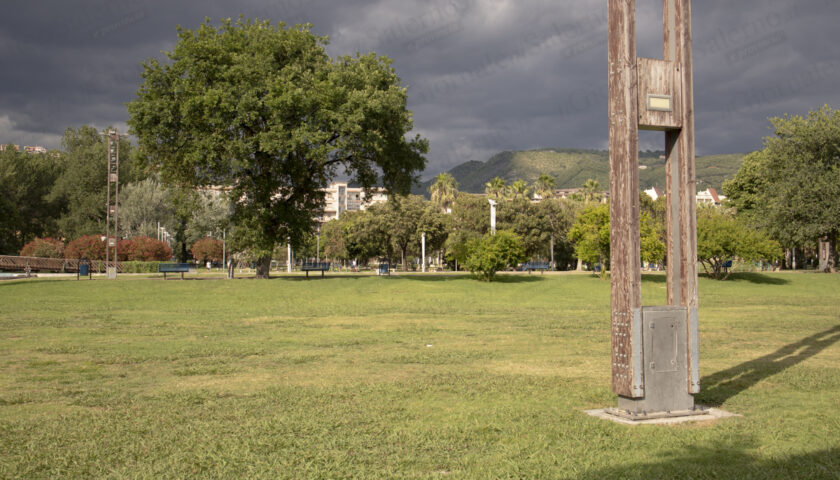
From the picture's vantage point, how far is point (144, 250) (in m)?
58.6

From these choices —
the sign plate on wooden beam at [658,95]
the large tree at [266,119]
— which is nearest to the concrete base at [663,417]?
the sign plate on wooden beam at [658,95]

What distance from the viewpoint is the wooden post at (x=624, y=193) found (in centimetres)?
703

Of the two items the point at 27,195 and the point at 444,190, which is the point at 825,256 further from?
the point at 27,195

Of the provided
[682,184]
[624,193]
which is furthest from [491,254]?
[624,193]

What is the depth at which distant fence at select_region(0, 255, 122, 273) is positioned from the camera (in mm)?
53188

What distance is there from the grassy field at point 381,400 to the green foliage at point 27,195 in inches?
2552

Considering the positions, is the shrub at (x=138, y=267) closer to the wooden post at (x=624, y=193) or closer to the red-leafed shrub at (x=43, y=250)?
the red-leafed shrub at (x=43, y=250)

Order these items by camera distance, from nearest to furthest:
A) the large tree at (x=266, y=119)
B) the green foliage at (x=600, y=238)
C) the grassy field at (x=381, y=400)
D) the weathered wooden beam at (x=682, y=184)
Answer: the grassy field at (x=381, y=400) → the weathered wooden beam at (x=682, y=184) → the large tree at (x=266, y=119) → the green foliage at (x=600, y=238)

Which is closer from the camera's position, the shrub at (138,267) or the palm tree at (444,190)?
the shrub at (138,267)

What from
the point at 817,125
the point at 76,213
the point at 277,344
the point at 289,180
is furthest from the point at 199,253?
the point at 277,344

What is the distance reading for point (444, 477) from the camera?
16.1ft

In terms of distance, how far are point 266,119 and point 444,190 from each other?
222ft

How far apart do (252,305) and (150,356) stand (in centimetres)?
1312

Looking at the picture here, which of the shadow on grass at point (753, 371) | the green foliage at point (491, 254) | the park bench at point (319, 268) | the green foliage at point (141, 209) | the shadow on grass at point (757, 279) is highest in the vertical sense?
the green foliage at point (141, 209)
